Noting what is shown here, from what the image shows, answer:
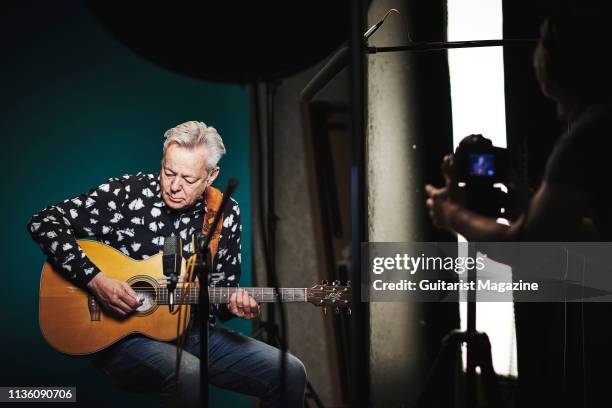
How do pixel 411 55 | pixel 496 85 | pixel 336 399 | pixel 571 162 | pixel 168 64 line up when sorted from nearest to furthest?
pixel 168 64
pixel 571 162
pixel 496 85
pixel 411 55
pixel 336 399

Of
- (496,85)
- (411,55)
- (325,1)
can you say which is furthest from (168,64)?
(411,55)

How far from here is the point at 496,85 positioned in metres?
1.90

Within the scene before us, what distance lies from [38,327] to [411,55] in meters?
1.86

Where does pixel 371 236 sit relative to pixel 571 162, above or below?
below

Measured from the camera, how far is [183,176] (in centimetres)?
198

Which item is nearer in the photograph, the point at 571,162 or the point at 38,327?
the point at 571,162

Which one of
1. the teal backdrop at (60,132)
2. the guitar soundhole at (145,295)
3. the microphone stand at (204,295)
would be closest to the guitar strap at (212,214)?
the teal backdrop at (60,132)

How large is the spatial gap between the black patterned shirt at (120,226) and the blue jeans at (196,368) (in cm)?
25

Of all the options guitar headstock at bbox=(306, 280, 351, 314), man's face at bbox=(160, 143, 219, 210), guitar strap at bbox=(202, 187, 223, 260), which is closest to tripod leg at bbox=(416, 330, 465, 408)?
guitar headstock at bbox=(306, 280, 351, 314)

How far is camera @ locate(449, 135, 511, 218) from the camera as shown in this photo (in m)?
1.43

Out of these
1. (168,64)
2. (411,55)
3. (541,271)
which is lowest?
(541,271)

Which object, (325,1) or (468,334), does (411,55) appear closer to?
(468,334)

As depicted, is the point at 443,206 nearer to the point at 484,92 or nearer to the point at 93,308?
the point at 484,92

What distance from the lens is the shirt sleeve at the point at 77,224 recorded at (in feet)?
6.14
